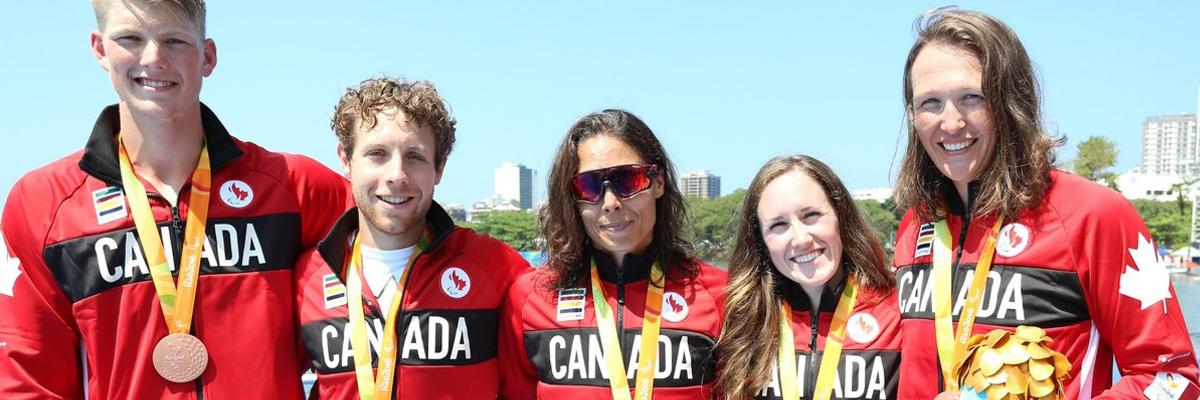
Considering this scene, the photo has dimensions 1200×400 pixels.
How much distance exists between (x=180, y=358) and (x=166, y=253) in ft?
1.43

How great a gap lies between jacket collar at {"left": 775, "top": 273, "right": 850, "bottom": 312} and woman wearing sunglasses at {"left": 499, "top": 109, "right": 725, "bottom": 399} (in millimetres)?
318

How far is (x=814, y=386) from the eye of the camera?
3764 mm

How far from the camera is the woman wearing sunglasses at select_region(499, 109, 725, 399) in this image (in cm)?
397

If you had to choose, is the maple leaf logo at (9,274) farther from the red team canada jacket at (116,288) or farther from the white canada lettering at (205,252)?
the white canada lettering at (205,252)

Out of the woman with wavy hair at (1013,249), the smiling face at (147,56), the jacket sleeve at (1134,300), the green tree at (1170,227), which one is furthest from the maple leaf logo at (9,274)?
the green tree at (1170,227)

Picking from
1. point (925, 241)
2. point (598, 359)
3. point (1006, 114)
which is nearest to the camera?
point (1006, 114)

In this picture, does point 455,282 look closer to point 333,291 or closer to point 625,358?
point 333,291

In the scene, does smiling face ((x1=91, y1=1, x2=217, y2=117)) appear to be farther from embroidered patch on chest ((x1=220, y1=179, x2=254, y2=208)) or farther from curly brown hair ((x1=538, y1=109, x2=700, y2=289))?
curly brown hair ((x1=538, y1=109, x2=700, y2=289))

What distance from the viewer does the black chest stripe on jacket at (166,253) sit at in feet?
12.1

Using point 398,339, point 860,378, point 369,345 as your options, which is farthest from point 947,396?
point 369,345

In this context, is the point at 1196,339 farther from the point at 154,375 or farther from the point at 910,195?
the point at 154,375

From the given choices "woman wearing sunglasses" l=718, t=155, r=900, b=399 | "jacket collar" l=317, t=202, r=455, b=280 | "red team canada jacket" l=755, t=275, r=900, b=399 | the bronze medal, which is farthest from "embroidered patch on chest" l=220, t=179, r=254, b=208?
"red team canada jacket" l=755, t=275, r=900, b=399

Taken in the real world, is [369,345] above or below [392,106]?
below

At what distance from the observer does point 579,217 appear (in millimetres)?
4258
